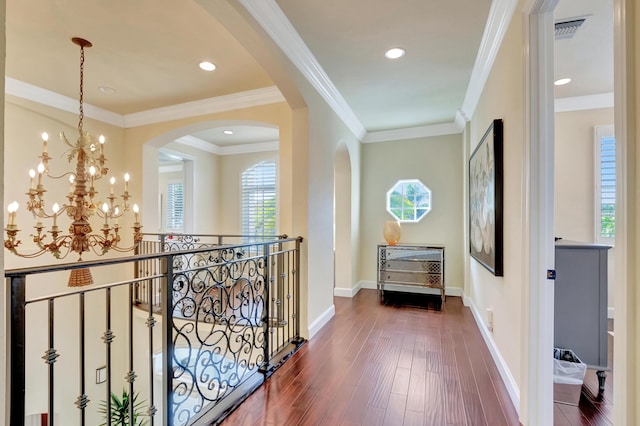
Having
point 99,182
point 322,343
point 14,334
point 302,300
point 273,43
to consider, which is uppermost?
point 273,43

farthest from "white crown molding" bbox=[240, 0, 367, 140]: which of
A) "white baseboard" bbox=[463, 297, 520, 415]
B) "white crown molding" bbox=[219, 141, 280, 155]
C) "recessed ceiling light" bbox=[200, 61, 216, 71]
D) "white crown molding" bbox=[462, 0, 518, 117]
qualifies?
"white baseboard" bbox=[463, 297, 520, 415]

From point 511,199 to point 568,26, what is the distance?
4.52ft

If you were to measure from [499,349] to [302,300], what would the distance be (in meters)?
1.73

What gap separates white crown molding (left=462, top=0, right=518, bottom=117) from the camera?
1.99 metres

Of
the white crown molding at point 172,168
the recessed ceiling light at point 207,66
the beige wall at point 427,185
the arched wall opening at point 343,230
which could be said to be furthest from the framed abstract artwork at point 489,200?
the white crown molding at point 172,168

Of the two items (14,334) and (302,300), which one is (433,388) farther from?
(14,334)

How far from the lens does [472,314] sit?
3.67 m

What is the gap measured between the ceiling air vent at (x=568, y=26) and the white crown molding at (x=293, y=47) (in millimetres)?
1889

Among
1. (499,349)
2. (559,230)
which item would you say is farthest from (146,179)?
(559,230)

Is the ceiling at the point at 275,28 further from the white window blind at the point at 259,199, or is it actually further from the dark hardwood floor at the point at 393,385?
the dark hardwood floor at the point at 393,385

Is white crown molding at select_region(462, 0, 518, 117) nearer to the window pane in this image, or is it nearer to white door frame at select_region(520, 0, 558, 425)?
white door frame at select_region(520, 0, 558, 425)

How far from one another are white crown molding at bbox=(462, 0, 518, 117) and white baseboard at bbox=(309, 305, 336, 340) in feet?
9.49

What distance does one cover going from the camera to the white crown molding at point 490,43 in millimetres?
1991

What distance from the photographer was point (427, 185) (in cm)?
475
